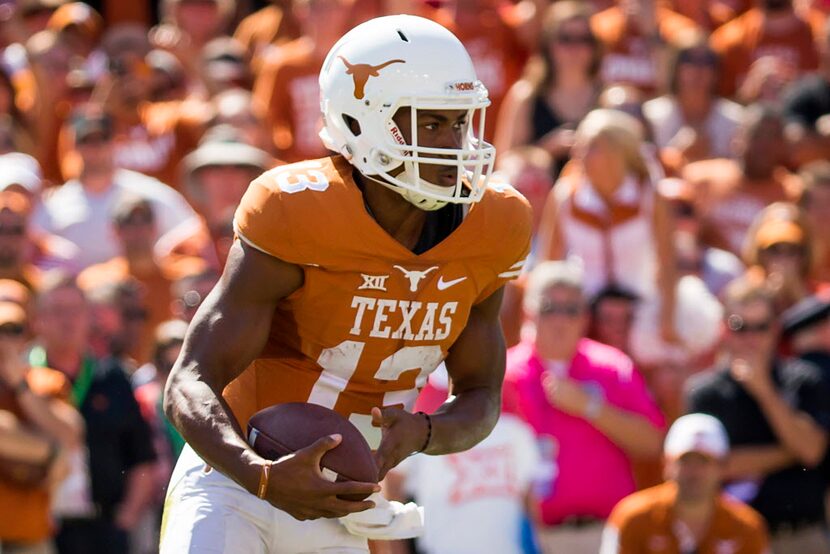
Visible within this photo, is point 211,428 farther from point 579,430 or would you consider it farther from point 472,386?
point 579,430

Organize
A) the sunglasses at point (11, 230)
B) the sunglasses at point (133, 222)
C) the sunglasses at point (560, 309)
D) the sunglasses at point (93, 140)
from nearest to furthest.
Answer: the sunglasses at point (560, 309) → the sunglasses at point (11, 230) → the sunglasses at point (133, 222) → the sunglasses at point (93, 140)

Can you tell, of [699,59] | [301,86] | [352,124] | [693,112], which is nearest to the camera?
[352,124]

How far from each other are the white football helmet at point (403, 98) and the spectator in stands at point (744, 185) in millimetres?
4701

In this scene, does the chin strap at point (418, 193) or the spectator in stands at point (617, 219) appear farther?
the spectator in stands at point (617, 219)

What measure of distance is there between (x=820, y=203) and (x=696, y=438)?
2.32 metres

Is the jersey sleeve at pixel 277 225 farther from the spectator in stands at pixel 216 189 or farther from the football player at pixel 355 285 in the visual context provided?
the spectator in stands at pixel 216 189

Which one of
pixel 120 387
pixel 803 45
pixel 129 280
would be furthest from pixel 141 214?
pixel 803 45

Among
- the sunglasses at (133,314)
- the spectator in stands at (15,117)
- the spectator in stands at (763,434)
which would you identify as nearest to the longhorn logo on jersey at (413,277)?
the spectator in stands at (763,434)

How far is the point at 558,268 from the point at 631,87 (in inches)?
101

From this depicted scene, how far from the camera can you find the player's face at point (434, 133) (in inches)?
157

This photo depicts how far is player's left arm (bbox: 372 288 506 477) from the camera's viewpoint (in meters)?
4.06

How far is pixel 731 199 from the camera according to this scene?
8.59 metres

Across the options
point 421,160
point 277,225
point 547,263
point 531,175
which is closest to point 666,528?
point 547,263

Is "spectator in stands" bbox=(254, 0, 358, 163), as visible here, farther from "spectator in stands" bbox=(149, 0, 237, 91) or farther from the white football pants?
the white football pants
